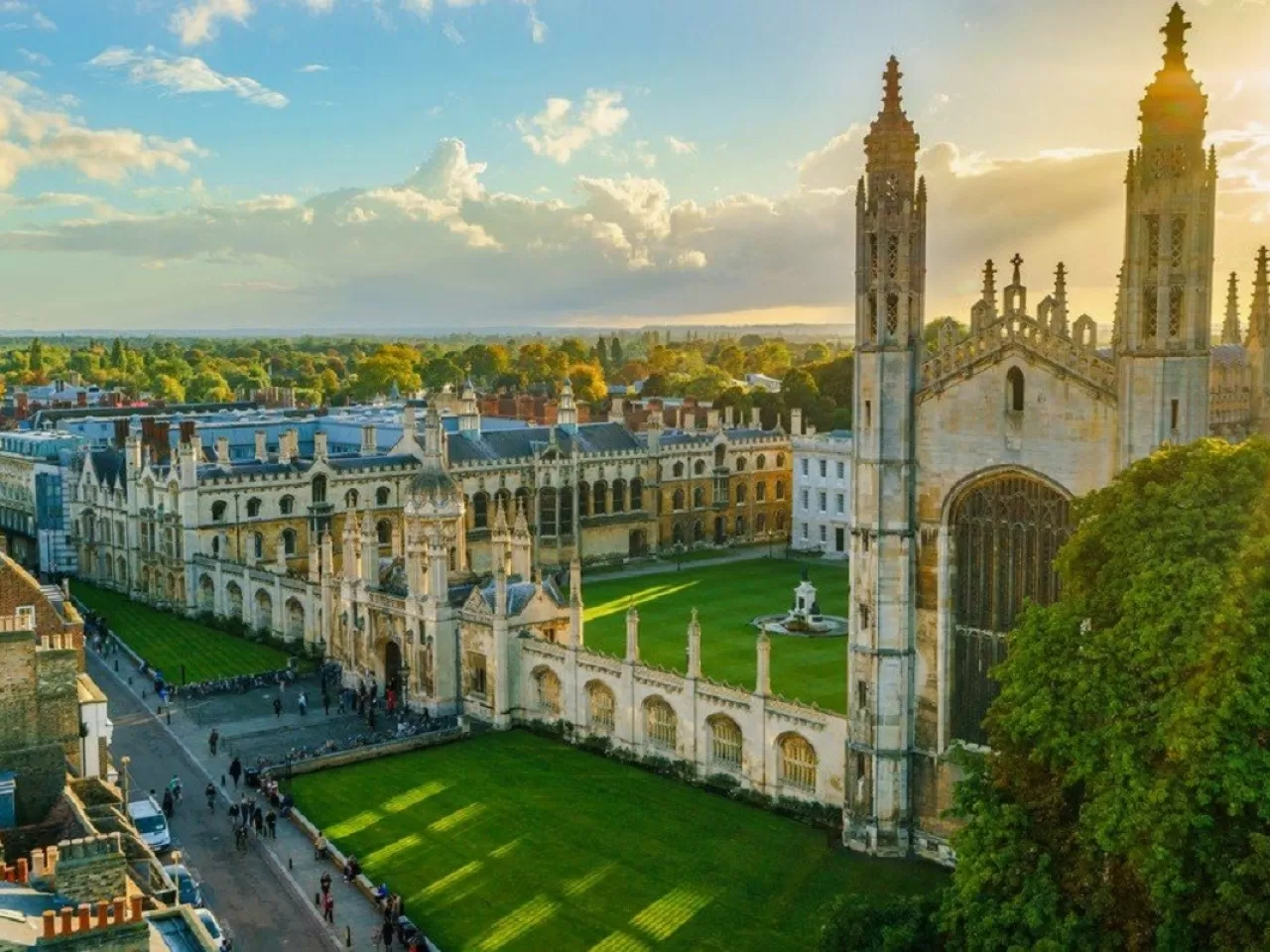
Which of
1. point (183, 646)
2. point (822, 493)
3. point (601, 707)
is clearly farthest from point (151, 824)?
point (822, 493)

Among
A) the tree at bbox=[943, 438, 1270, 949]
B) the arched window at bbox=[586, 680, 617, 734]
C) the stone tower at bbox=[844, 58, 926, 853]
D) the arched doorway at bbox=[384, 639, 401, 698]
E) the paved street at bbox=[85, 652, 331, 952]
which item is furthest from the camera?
the arched doorway at bbox=[384, 639, 401, 698]

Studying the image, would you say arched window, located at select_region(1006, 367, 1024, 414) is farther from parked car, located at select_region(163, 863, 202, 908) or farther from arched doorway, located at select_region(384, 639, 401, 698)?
arched doorway, located at select_region(384, 639, 401, 698)

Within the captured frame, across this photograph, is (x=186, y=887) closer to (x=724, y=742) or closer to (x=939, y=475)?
(x=724, y=742)

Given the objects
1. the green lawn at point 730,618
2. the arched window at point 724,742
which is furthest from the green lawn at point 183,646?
the arched window at point 724,742

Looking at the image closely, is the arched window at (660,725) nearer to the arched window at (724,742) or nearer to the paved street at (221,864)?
the arched window at (724,742)

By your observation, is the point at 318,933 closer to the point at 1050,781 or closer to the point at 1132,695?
the point at 1050,781

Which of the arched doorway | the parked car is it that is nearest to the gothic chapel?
the parked car
